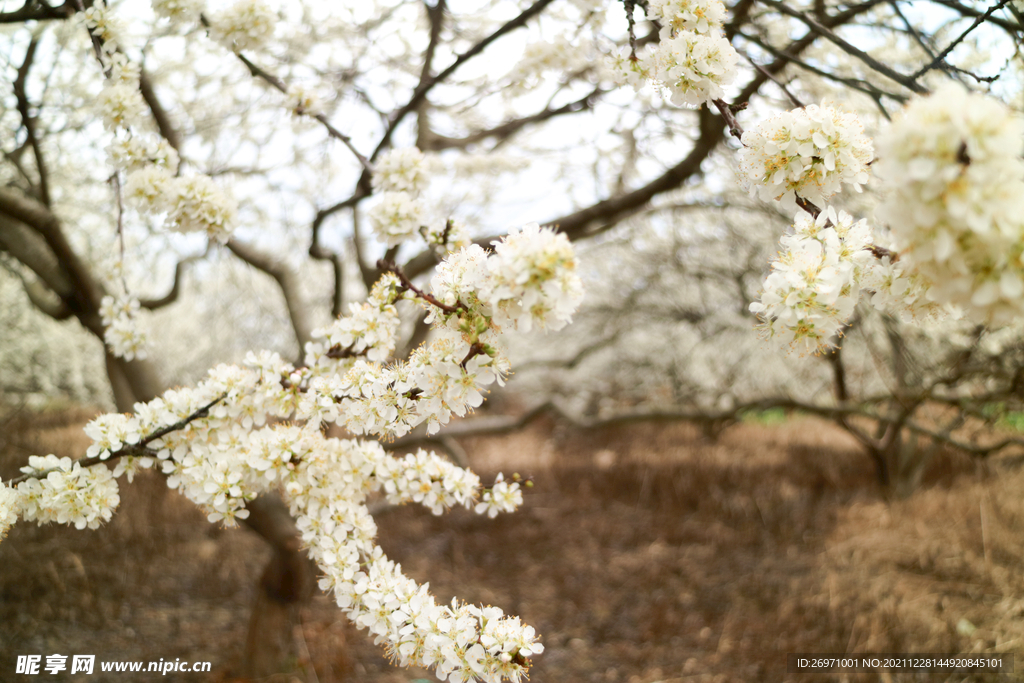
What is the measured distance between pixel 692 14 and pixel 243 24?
1.66 metres

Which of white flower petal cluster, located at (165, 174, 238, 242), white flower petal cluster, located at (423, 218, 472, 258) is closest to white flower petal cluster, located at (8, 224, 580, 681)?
white flower petal cluster, located at (423, 218, 472, 258)

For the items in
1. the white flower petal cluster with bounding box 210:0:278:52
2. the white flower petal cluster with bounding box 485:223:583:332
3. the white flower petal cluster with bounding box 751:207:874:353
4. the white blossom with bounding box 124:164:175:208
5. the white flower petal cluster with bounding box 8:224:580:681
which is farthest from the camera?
the white flower petal cluster with bounding box 210:0:278:52

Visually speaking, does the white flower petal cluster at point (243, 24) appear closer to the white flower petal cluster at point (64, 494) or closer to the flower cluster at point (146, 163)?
the flower cluster at point (146, 163)

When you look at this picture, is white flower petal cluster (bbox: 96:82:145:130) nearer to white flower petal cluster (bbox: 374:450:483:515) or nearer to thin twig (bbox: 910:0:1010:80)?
white flower petal cluster (bbox: 374:450:483:515)

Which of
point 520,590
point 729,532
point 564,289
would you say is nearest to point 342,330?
point 564,289

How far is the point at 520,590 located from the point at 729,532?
2.14 metres

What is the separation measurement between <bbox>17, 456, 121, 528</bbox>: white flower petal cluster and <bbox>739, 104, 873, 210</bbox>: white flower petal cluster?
71.6 inches

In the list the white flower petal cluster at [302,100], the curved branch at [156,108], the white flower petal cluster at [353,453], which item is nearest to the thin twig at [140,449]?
the white flower petal cluster at [353,453]

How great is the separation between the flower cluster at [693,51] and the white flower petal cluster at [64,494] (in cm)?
183

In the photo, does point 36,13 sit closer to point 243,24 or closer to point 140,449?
point 243,24

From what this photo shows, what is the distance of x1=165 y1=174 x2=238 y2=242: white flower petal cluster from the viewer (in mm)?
1811

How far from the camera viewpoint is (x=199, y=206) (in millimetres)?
1839

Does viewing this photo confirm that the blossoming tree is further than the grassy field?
No

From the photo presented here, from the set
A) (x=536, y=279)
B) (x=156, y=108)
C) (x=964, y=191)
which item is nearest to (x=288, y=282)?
(x=156, y=108)
